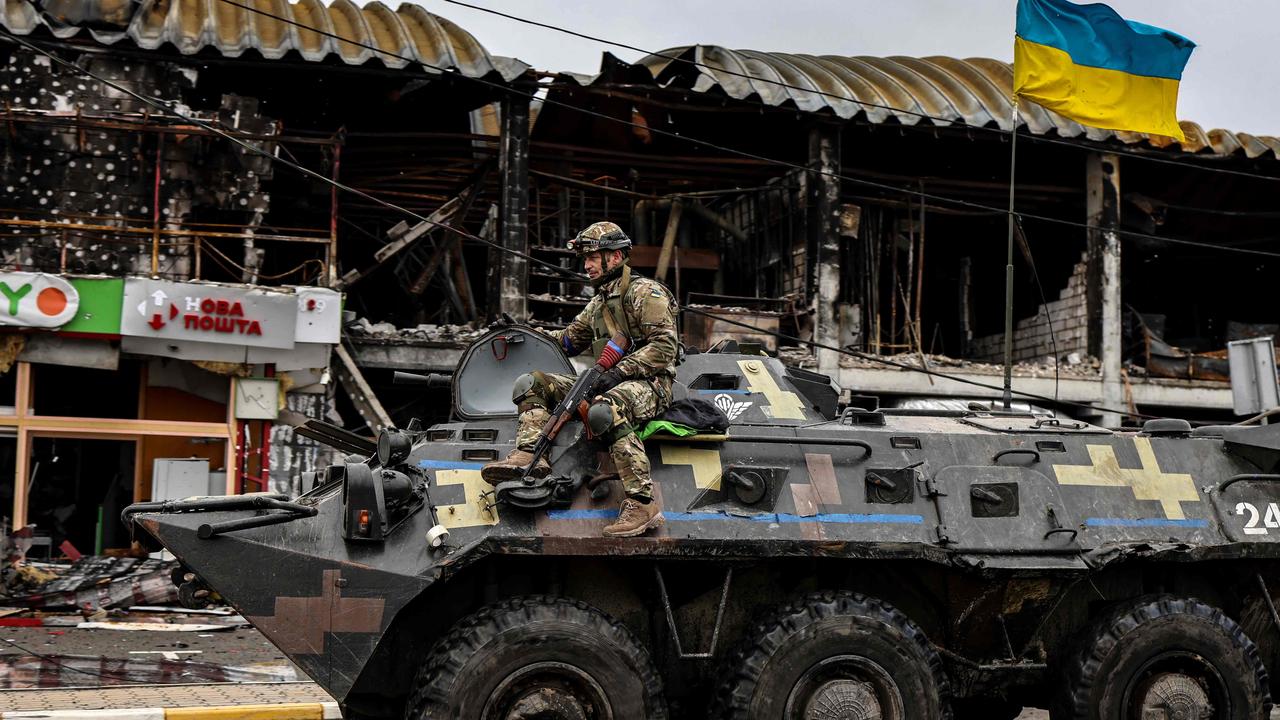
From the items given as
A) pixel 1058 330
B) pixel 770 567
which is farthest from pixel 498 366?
pixel 1058 330

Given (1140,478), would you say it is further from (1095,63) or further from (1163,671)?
(1095,63)

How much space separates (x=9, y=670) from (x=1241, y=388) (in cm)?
1137

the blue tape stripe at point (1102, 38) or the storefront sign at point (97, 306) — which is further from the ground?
the blue tape stripe at point (1102, 38)

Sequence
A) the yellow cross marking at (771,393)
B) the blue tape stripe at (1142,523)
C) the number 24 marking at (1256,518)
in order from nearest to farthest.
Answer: the blue tape stripe at (1142,523)
the yellow cross marking at (771,393)
the number 24 marking at (1256,518)

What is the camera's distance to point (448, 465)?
7.61 meters

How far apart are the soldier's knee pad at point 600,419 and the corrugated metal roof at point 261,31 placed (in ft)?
31.9

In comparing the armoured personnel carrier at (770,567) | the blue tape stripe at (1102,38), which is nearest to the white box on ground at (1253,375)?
the blue tape stripe at (1102,38)

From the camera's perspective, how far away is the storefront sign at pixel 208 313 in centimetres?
1519

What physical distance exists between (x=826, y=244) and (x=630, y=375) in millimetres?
11660

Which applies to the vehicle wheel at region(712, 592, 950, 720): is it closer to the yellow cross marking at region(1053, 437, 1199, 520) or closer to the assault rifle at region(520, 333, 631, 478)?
the assault rifle at region(520, 333, 631, 478)

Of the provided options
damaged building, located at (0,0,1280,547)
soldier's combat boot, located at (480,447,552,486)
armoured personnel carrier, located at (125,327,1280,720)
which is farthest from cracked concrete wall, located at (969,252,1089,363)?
soldier's combat boot, located at (480,447,552,486)

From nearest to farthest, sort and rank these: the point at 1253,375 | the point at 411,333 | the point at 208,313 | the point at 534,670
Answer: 1. the point at 534,670
2. the point at 1253,375
3. the point at 208,313
4. the point at 411,333

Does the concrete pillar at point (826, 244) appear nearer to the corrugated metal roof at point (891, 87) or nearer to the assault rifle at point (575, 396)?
the corrugated metal roof at point (891, 87)

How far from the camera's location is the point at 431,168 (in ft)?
63.7
